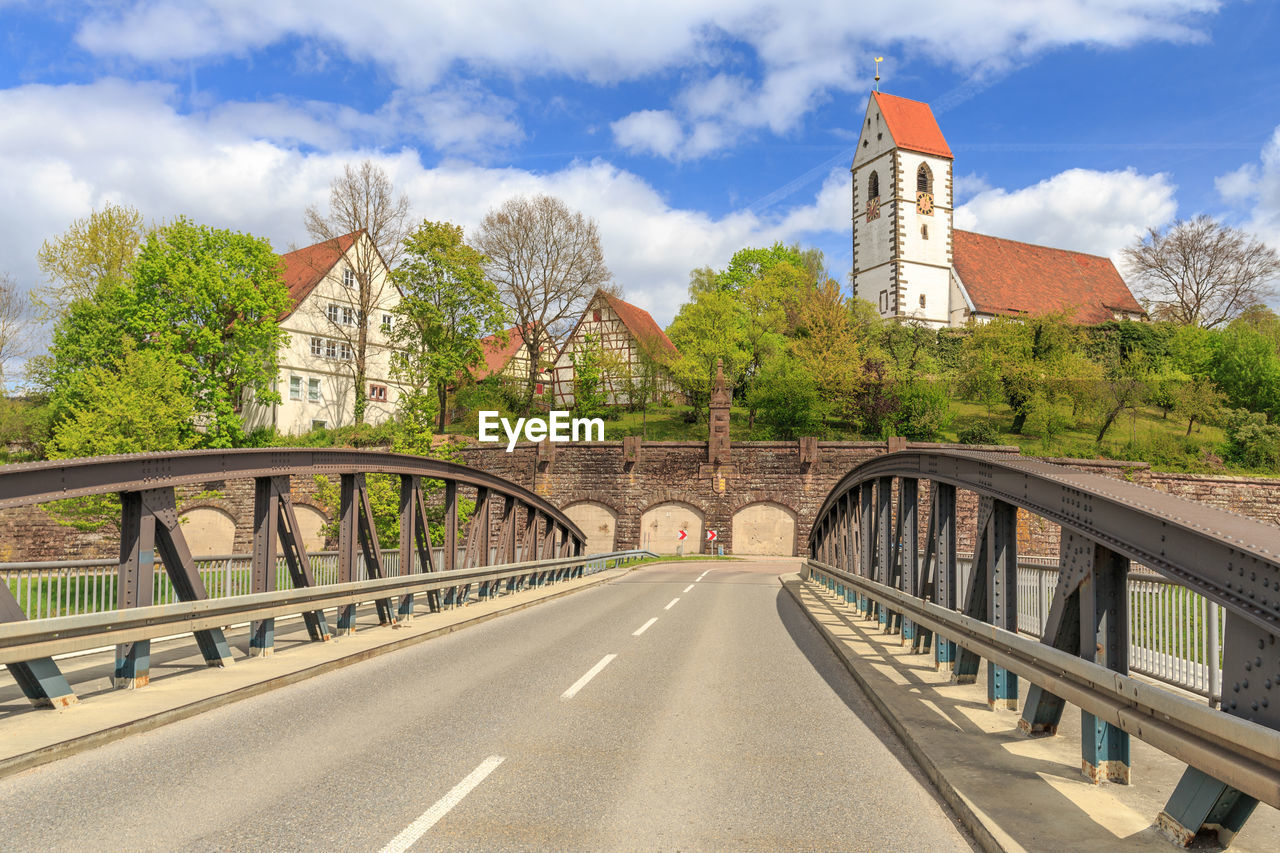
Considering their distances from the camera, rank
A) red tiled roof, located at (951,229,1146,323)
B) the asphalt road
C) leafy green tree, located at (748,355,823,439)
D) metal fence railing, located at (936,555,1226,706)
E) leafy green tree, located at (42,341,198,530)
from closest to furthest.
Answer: the asphalt road → metal fence railing, located at (936,555,1226,706) → leafy green tree, located at (42,341,198,530) → leafy green tree, located at (748,355,823,439) → red tiled roof, located at (951,229,1146,323)

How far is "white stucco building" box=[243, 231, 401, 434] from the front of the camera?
49688 mm

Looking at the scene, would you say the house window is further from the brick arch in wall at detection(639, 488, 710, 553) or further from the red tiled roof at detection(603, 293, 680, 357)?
the brick arch in wall at detection(639, 488, 710, 553)

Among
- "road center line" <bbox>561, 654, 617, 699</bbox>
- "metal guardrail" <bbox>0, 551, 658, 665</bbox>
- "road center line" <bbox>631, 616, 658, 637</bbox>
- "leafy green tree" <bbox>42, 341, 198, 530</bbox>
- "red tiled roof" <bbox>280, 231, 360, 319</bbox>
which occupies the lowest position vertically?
"road center line" <bbox>631, 616, 658, 637</bbox>

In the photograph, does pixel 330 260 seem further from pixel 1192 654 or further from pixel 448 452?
pixel 1192 654

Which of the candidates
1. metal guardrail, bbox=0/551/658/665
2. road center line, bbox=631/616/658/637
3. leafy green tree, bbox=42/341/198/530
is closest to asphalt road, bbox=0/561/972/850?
metal guardrail, bbox=0/551/658/665

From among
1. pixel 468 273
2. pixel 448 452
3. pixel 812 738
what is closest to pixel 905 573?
pixel 812 738

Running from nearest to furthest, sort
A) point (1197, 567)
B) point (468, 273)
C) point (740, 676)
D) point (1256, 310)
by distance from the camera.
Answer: point (1197, 567) → point (740, 676) → point (468, 273) → point (1256, 310)

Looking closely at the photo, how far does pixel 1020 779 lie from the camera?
15.7ft

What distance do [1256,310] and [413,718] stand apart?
7057 centimetres

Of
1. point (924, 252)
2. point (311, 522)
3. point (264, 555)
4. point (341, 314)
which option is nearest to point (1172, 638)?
point (264, 555)

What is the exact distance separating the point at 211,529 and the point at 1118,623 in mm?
50574

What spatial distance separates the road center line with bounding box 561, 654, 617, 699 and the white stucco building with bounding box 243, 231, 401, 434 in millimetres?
43348

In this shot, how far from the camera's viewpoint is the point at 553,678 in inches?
336

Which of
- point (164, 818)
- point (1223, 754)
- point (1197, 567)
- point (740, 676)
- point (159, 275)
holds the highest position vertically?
point (159, 275)
